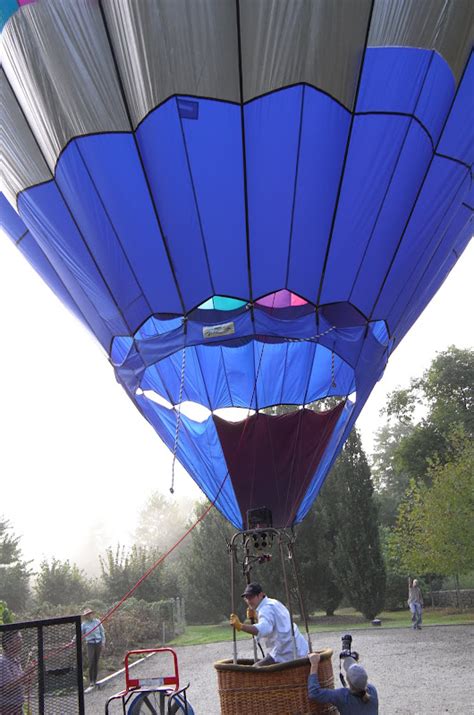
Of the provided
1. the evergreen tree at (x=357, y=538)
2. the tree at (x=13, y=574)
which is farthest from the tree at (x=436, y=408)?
the tree at (x=13, y=574)

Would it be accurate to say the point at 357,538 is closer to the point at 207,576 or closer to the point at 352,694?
the point at 207,576

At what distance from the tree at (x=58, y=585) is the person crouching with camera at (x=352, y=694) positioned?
18.0 metres

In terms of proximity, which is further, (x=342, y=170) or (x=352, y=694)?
(x=342, y=170)

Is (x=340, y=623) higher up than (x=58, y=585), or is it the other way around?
(x=58, y=585)

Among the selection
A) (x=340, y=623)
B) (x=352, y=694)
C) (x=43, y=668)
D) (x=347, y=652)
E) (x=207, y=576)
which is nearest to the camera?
(x=43, y=668)

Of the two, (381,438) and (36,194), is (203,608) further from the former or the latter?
(381,438)

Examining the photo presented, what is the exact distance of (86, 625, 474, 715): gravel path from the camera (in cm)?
699

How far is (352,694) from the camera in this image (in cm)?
392

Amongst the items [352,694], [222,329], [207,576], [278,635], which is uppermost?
[222,329]

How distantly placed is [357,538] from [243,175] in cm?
1689

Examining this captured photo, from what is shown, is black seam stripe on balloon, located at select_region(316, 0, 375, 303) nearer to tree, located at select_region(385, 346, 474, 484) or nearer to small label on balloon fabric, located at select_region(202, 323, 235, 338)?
small label on balloon fabric, located at select_region(202, 323, 235, 338)

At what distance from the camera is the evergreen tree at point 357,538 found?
19.4m

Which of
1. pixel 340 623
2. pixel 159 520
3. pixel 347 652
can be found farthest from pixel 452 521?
pixel 159 520

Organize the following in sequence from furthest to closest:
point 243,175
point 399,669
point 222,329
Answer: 1. point 399,669
2. point 222,329
3. point 243,175
